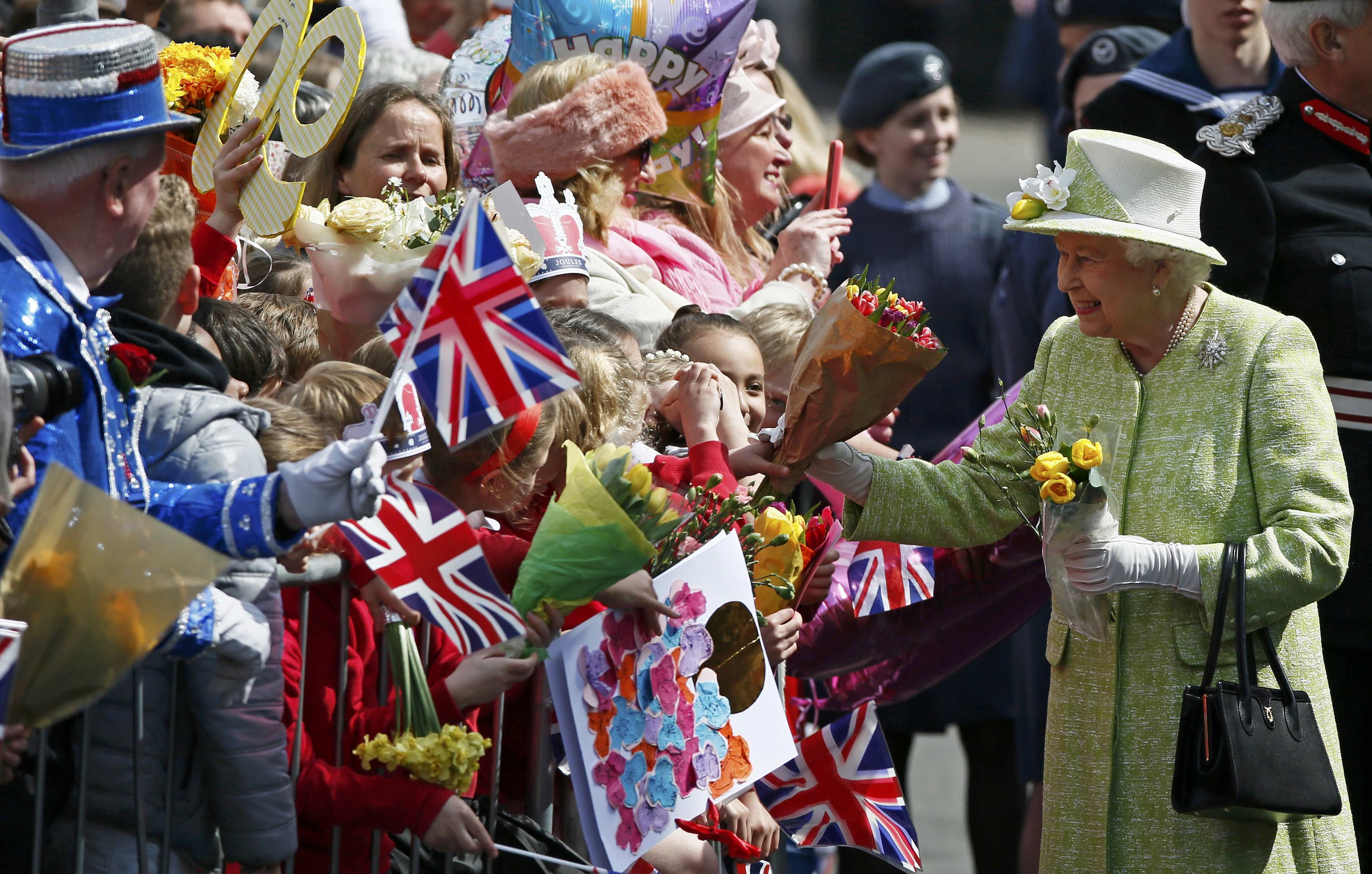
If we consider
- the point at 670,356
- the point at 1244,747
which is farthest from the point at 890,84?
the point at 1244,747

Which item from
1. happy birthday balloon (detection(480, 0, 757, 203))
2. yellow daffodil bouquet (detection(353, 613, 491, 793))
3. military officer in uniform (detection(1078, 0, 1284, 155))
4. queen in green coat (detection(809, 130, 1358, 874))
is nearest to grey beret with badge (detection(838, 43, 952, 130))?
military officer in uniform (detection(1078, 0, 1284, 155))

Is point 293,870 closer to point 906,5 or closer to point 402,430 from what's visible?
point 402,430

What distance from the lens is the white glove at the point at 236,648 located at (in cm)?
251

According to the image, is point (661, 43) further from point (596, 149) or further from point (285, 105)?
point (285, 105)

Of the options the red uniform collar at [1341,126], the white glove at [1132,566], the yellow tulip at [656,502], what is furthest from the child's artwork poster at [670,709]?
the red uniform collar at [1341,126]

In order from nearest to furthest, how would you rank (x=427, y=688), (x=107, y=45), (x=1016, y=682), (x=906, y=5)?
(x=107, y=45)
(x=427, y=688)
(x=1016, y=682)
(x=906, y=5)

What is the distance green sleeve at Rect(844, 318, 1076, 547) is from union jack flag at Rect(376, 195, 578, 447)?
1.14 metres

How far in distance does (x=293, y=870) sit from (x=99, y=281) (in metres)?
1.08

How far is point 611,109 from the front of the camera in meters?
4.45

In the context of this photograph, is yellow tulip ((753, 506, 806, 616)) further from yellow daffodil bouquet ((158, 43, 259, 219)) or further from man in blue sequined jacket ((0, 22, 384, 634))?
yellow daffodil bouquet ((158, 43, 259, 219))

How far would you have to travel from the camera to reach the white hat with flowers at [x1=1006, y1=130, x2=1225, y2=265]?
3428 millimetres

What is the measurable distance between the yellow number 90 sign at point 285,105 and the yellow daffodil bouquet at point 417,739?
1.26 m

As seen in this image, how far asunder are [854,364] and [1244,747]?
104cm

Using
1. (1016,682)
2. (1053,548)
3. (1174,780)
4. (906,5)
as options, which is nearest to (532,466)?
(1053,548)
